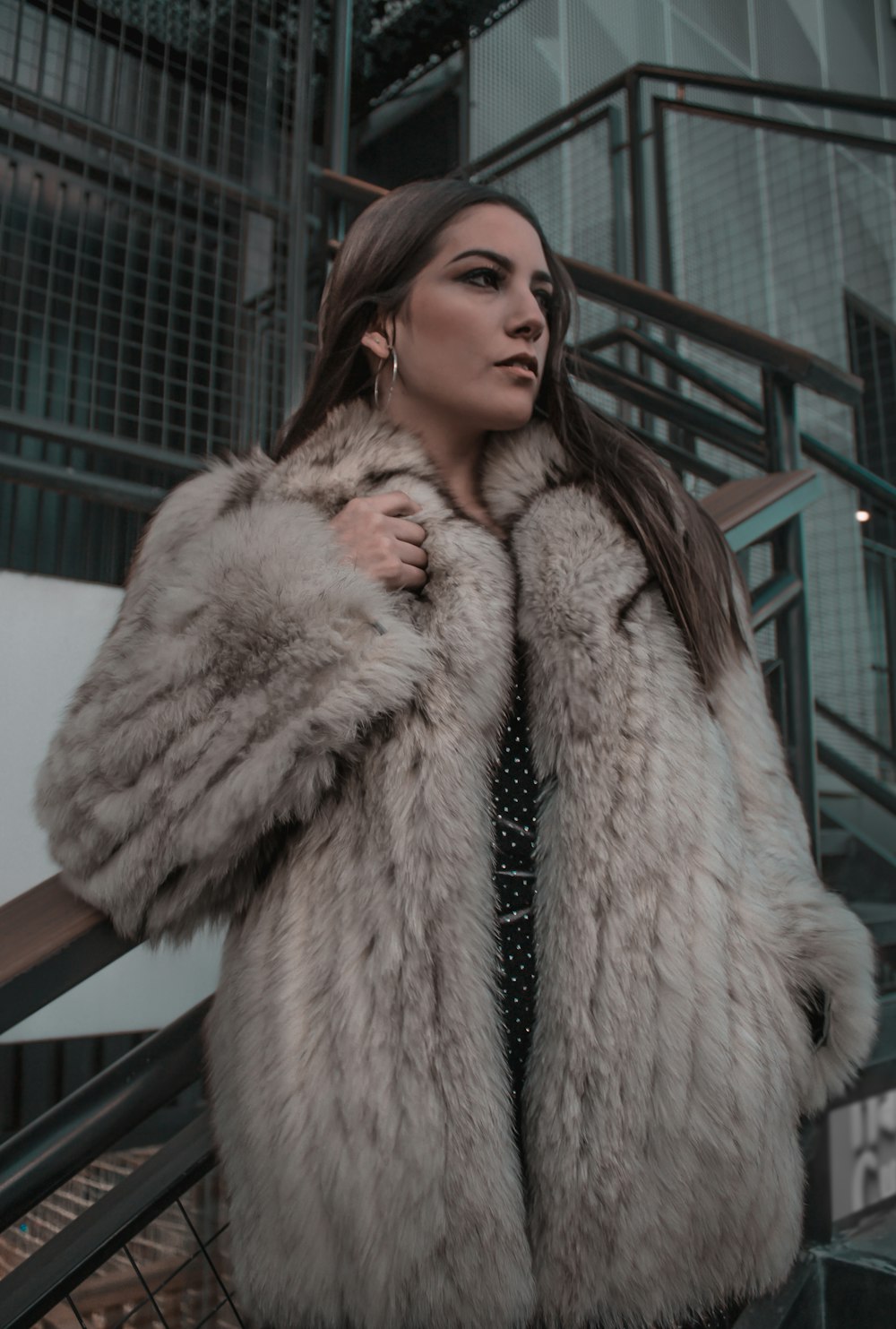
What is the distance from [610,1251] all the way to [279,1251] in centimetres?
27

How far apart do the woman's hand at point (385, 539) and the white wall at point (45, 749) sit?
1.22 meters

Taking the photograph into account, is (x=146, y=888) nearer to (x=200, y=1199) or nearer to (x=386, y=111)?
(x=200, y=1199)

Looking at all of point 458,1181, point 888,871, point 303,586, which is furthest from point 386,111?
point 458,1181

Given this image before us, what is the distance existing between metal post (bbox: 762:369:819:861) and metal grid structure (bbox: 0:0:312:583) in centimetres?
141

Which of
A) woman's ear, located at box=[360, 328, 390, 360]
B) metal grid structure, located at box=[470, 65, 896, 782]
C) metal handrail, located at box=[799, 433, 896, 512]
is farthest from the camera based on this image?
metal grid structure, located at box=[470, 65, 896, 782]

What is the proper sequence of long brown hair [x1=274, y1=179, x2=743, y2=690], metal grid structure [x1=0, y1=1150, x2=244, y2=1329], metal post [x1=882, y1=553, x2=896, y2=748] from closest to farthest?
1. long brown hair [x1=274, y1=179, x2=743, y2=690]
2. metal grid structure [x1=0, y1=1150, x2=244, y2=1329]
3. metal post [x1=882, y1=553, x2=896, y2=748]

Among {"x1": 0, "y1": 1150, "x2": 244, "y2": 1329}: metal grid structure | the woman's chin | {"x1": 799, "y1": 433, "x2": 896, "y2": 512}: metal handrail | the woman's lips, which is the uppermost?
{"x1": 799, "y1": 433, "x2": 896, "y2": 512}: metal handrail

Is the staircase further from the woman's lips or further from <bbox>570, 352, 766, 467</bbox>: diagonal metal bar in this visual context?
the woman's lips

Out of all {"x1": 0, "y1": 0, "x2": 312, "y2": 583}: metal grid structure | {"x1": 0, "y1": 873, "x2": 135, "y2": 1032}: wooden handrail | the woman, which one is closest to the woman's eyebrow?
the woman

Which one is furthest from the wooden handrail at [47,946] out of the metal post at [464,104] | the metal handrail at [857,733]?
the metal post at [464,104]

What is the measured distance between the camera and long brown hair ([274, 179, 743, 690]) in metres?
1.11

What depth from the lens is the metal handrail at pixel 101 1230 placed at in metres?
1.01

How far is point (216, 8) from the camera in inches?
119

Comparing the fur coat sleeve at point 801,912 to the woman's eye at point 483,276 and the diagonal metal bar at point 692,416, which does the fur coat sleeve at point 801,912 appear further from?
the diagonal metal bar at point 692,416
